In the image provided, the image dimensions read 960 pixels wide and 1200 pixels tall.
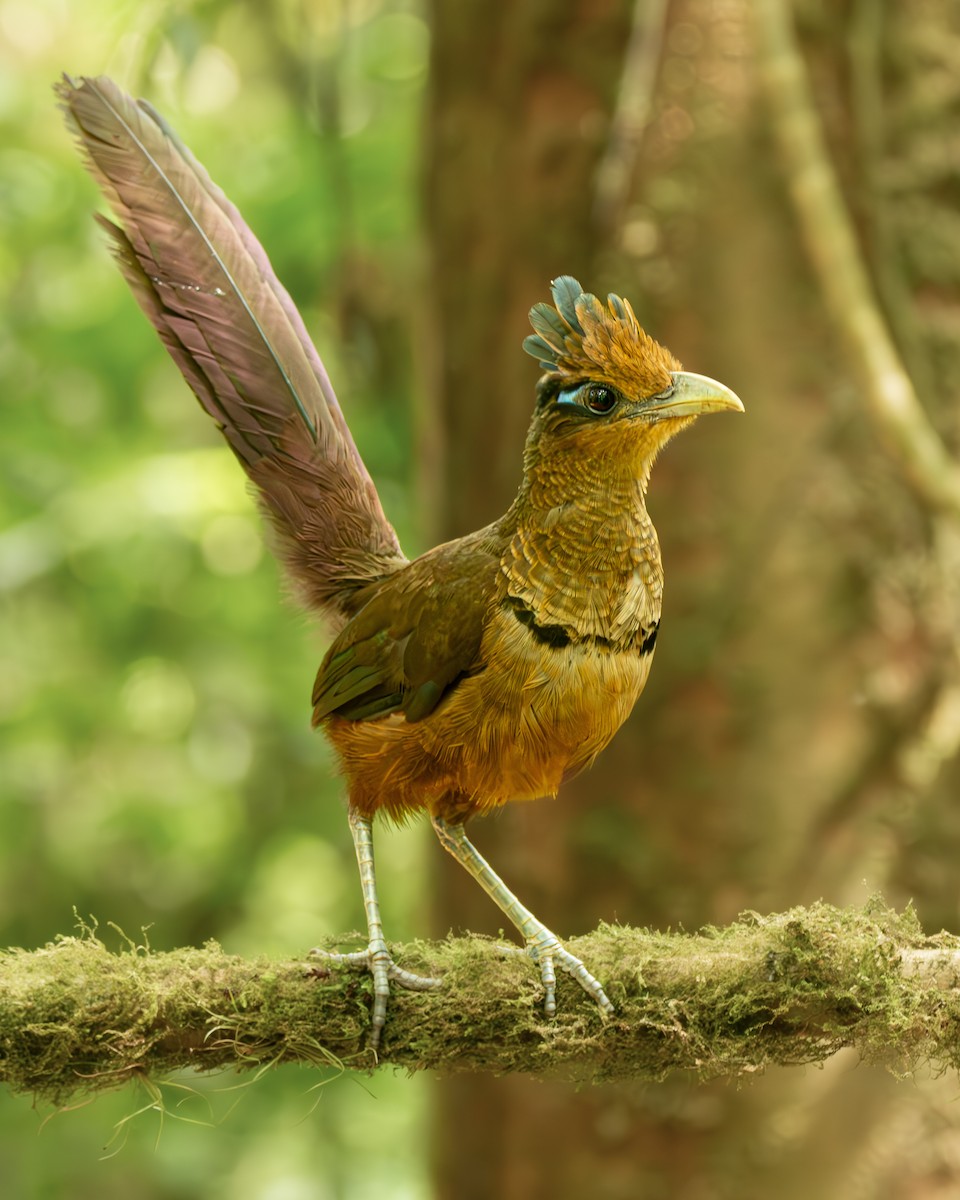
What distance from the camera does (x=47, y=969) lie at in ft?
8.14

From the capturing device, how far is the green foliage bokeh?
6258mm

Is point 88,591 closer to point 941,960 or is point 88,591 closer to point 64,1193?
point 64,1193

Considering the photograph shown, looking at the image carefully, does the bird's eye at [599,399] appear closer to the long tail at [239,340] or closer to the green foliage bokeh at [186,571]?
the long tail at [239,340]

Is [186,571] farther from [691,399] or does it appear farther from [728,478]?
[691,399]

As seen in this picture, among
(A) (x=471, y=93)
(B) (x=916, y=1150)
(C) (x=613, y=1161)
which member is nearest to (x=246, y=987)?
(C) (x=613, y=1161)

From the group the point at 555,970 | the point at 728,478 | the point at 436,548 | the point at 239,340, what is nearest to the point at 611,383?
the point at 436,548

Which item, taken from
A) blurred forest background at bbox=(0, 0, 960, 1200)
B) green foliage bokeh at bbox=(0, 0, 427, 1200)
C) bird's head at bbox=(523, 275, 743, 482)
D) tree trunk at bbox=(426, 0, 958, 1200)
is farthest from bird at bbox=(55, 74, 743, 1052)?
green foliage bokeh at bbox=(0, 0, 427, 1200)

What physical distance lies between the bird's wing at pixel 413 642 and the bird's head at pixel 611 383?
0.34 meters

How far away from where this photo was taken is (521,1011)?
240cm

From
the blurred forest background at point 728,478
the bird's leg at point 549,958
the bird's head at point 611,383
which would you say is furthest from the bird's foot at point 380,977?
the blurred forest background at point 728,478

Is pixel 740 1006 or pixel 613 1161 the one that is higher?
pixel 740 1006

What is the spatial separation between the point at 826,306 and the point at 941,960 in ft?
9.16

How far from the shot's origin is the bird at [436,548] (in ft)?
7.72

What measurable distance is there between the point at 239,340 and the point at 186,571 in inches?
151
